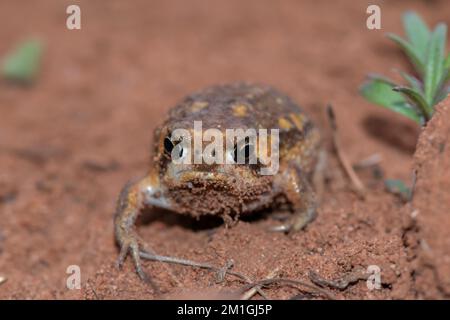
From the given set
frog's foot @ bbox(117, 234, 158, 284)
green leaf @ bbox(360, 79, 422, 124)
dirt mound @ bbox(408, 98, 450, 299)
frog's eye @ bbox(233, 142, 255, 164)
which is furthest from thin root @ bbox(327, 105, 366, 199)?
frog's foot @ bbox(117, 234, 158, 284)

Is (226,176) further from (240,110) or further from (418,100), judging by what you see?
(418,100)

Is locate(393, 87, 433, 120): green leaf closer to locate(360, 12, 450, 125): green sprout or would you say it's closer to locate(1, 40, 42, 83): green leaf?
locate(360, 12, 450, 125): green sprout

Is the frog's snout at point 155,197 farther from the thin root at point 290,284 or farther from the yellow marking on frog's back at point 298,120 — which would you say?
the yellow marking on frog's back at point 298,120

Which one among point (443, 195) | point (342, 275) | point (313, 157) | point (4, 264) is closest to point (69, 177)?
point (4, 264)

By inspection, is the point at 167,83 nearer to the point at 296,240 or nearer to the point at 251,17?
the point at 251,17

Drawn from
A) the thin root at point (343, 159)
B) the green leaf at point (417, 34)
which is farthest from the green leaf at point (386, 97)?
the thin root at point (343, 159)

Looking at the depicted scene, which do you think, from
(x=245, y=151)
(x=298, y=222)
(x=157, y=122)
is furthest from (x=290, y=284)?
(x=157, y=122)

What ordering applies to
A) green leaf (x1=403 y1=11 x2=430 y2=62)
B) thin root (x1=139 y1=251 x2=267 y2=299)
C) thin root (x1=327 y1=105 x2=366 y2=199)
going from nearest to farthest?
1. thin root (x1=139 y1=251 x2=267 y2=299)
2. green leaf (x1=403 y1=11 x2=430 y2=62)
3. thin root (x1=327 y1=105 x2=366 y2=199)
